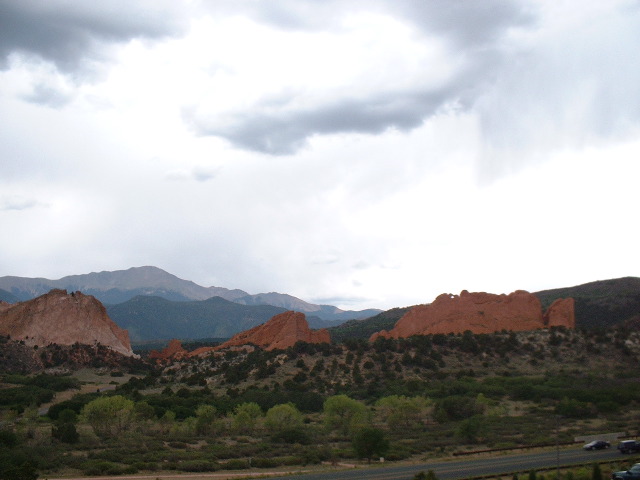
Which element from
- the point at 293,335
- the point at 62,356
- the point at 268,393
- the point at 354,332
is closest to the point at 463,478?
the point at 268,393

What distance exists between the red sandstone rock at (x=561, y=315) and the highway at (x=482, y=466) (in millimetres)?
61162

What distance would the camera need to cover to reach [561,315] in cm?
9462

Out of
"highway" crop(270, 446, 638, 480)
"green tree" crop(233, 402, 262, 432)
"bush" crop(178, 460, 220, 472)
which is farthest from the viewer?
"green tree" crop(233, 402, 262, 432)

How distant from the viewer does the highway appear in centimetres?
2797

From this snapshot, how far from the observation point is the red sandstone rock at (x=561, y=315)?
93.7 meters

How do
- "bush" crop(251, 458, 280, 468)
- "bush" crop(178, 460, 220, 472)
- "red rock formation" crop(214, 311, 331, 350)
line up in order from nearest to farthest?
"bush" crop(178, 460, 220, 472)
"bush" crop(251, 458, 280, 468)
"red rock formation" crop(214, 311, 331, 350)

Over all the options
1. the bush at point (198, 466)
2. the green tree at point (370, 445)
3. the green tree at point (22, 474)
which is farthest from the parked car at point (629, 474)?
the green tree at point (22, 474)

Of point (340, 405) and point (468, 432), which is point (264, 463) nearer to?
point (468, 432)

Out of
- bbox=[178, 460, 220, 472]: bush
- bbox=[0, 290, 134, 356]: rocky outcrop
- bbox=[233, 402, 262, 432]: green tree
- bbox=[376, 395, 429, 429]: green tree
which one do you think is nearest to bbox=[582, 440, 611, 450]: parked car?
bbox=[376, 395, 429, 429]: green tree

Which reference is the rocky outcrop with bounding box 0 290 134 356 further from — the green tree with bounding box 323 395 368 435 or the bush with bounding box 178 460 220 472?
the bush with bounding box 178 460 220 472

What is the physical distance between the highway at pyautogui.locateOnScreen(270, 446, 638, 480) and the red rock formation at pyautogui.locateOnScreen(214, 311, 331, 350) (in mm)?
61361

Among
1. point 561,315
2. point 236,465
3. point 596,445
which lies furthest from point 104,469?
point 561,315

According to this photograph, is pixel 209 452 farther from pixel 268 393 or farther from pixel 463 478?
pixel 268 393

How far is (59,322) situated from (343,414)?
83.1 metres
